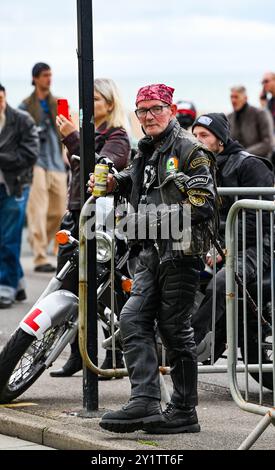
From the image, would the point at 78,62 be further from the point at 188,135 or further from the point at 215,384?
the point at 215,384

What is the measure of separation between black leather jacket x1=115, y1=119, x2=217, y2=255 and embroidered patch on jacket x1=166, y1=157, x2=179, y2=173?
0.04 feet

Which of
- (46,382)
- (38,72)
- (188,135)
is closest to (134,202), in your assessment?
(188,135)

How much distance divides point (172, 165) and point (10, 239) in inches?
226

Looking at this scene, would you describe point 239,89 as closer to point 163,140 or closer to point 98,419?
point 163,140

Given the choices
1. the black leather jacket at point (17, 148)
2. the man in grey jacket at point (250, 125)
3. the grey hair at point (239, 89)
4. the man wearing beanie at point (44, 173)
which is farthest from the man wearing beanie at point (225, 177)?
the grey hair at point (239, 89)

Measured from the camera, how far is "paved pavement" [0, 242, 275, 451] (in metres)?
6.81

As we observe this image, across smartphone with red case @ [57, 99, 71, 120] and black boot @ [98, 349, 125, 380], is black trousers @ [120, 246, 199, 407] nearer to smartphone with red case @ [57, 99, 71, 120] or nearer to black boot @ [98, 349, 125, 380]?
smartphone with red case @ [57, 99, 71, 120]

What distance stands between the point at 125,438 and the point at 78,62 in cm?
207

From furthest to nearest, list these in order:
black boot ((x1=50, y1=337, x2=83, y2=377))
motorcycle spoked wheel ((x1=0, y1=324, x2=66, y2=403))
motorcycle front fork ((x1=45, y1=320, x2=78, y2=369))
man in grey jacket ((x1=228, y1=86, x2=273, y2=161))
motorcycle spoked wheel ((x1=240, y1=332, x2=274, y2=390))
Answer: man in grey jacket ((x1=228, y1=86, x2=273, y2=161)), black boot ((x1=50, y1=337, x2=83, y2=377)), motorcycle front fork ((x1=45, y1=320, x2=78, y2=369)), motorcycle spoked wheel ((x1=0, y1=324, x2=66, y2=403)), motorcycle spoked wheel ((x1=240, y1=332, x2=274, y2=390))

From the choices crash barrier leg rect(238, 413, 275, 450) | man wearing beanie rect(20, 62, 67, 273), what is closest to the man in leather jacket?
crash barrier leg rect(238, 413, 275, 450)
